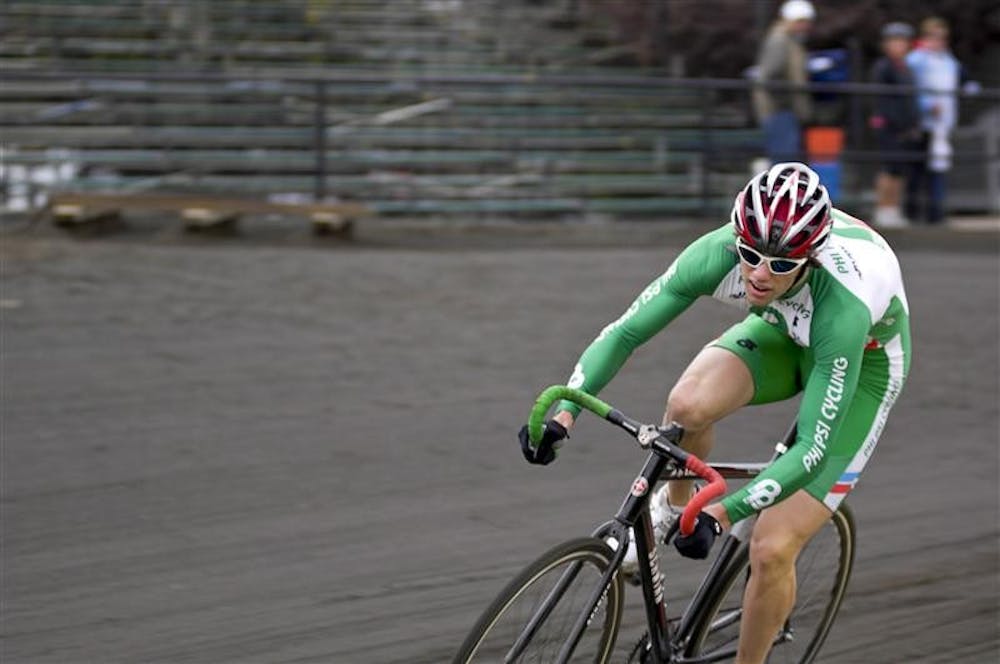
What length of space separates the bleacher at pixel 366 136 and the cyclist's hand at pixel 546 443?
33.6 feet

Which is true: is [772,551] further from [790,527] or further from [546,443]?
[546,443]

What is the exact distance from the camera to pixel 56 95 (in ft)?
46.4

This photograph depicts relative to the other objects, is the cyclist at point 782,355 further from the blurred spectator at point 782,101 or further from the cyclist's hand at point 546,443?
the blurred spectator at point 782,101

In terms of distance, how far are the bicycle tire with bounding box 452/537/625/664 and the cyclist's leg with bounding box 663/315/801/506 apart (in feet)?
1.86

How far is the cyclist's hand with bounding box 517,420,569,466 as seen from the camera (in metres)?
4.52

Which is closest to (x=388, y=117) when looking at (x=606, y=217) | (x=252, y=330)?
Result: (x=606, y=217)

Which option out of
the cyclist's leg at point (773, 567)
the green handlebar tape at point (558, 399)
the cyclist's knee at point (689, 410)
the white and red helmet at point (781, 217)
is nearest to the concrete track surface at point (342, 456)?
the cyclist's leg at point (773, 567)

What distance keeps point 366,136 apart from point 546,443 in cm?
1093

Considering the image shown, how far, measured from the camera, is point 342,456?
8203 mm

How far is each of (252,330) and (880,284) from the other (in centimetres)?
667

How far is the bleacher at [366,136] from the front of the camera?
47.4 feet

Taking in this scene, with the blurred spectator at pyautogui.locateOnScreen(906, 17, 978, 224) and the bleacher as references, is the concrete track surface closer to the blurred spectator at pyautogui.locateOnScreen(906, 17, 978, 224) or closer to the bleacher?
the bleacher

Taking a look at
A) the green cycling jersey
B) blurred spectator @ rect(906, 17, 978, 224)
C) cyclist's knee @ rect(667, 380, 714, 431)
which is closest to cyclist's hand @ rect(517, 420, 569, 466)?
the green cycling jersey

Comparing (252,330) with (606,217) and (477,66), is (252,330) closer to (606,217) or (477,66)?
(606,217)
